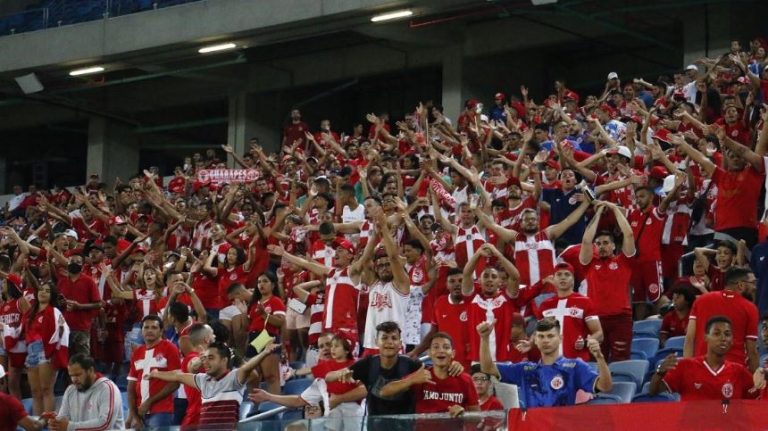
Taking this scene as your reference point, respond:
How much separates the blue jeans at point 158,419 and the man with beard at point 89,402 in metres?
1.04

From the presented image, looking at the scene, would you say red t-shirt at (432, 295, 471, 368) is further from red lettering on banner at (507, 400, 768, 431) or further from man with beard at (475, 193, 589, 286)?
red lettering on banner at (507, 400, 768, 431)

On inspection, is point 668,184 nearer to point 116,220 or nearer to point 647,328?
point 647,328

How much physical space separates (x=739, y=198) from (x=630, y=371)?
96.1 inches

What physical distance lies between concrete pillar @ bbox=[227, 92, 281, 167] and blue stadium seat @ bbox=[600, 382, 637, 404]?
18.4 metres

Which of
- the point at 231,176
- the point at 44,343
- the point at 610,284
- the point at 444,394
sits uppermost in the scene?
the point at 231,176

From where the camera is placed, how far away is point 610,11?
23.3 meters

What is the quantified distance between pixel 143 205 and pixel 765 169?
31.1 feet

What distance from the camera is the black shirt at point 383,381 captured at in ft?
28.8

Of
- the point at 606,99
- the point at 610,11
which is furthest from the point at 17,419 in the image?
the point at 610,11

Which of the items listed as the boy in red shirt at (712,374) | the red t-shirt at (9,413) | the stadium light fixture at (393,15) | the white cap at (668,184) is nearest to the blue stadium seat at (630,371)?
the boy in red shirt at (712,374)

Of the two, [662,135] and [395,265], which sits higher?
[662,135]

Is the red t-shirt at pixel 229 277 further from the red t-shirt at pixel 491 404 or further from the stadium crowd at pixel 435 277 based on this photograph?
the red t-shirt at pixel 491 404

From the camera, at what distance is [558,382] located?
9.17 meters

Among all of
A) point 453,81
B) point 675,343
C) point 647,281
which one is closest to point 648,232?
point 647,281
